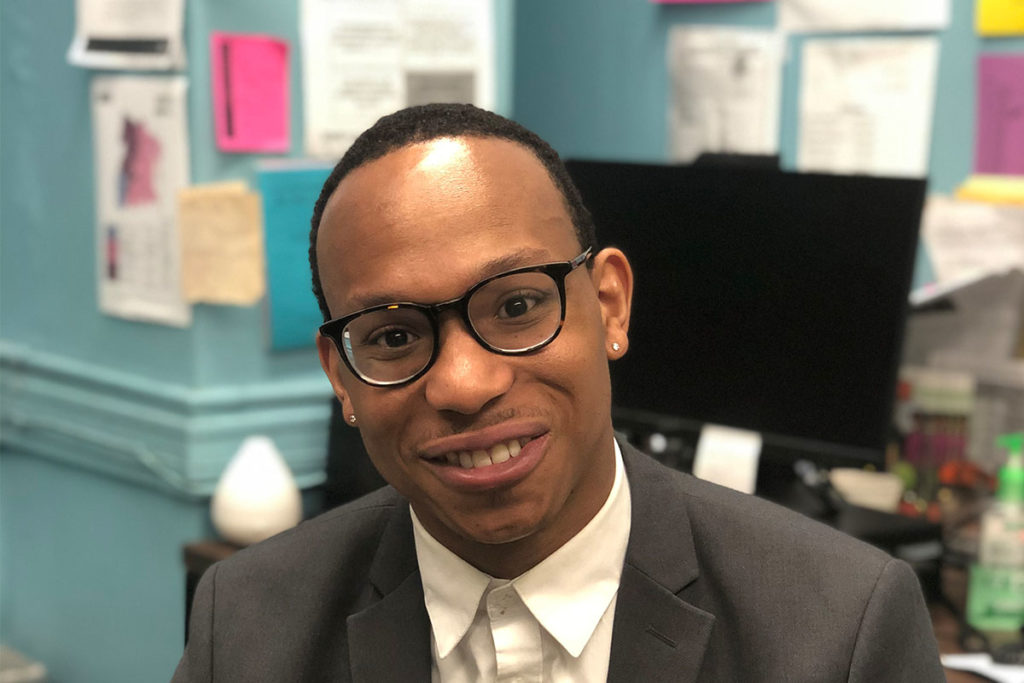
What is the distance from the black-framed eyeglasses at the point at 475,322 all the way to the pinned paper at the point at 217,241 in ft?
3.10

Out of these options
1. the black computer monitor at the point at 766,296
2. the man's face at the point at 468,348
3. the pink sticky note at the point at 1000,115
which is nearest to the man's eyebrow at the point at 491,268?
the man's face at the point at 468,348

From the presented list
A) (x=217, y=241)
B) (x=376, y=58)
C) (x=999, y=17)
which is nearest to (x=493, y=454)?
(x=217, y=241)

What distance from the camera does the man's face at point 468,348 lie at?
910 mm

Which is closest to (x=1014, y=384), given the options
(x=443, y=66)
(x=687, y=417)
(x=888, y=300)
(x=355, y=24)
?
(x=888, y=300)

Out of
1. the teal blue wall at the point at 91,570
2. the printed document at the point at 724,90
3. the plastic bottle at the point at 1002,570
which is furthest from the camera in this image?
the printed document at the point at 724,90

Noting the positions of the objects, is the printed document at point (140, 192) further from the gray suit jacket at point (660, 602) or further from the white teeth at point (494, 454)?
the white teeth at point (494, 454)

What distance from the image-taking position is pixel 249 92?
1.83 m

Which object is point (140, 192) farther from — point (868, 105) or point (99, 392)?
point (868, 105)

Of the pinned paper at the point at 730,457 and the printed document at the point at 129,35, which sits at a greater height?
the printed document at the point at 129,35

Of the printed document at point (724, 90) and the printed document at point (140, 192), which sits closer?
the printed document at point (140, 192)

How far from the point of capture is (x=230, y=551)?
179 centimetres

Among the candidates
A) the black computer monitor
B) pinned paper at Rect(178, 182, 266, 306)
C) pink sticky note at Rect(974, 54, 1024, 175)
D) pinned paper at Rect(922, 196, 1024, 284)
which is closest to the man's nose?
the black computer monitor

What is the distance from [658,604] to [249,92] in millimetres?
1104

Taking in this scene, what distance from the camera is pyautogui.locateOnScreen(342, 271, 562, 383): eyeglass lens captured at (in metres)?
0.91
